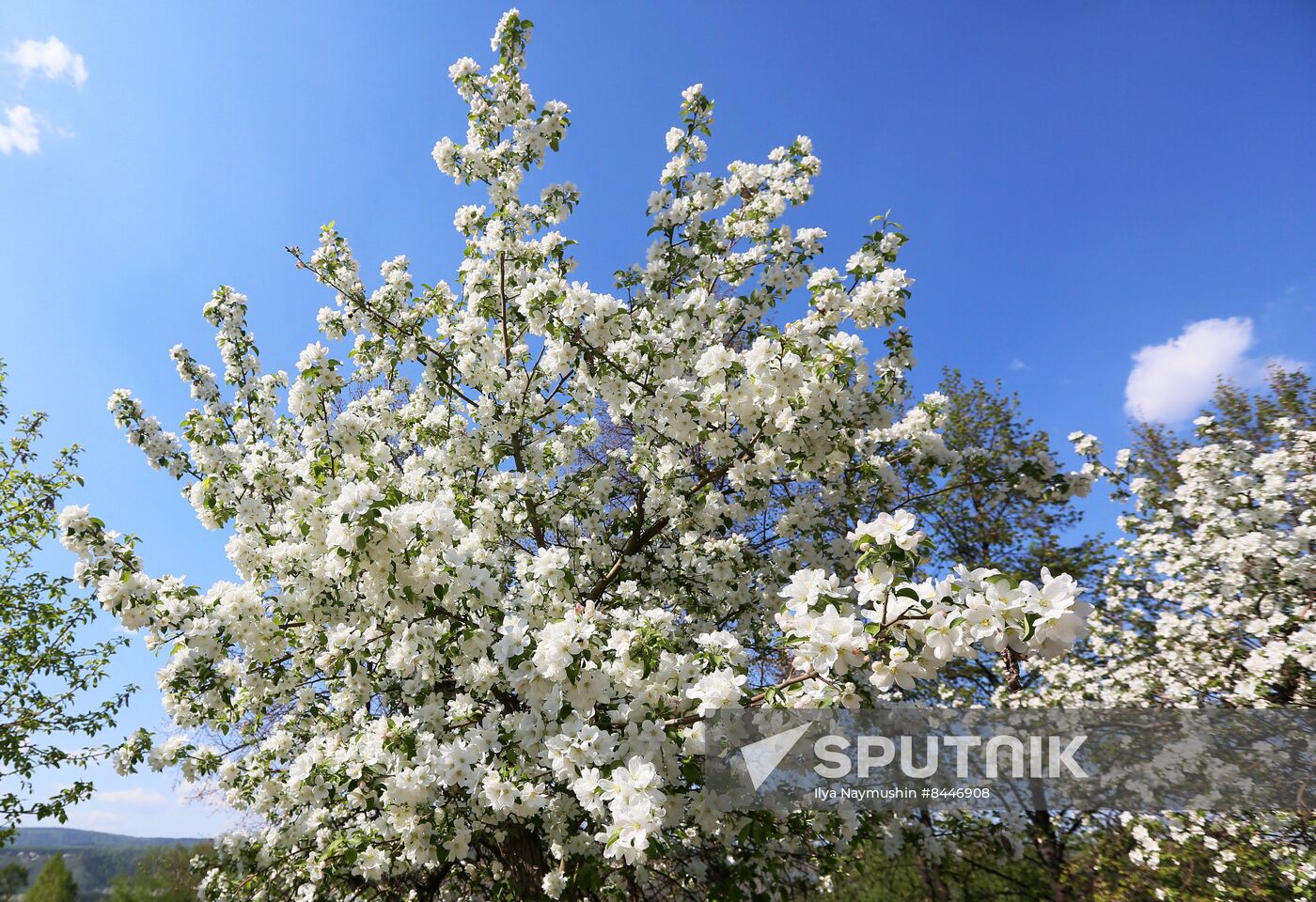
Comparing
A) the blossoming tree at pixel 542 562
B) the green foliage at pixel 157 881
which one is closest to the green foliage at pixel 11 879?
the green foliage at pixel 157 881

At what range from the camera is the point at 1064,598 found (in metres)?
2.31

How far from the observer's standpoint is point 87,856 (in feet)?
198

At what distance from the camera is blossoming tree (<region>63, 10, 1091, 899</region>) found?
10.3ft

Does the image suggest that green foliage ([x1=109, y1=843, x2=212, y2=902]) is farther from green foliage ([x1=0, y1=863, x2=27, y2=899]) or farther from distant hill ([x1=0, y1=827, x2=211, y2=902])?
green foliage ([x1=0, y1=863, x2=27, y2=899])

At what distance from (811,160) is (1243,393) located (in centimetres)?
1414

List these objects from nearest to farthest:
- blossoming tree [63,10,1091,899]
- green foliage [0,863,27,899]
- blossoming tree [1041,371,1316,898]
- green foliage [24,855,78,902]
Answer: blossoming tree [63,10,1091,899]
blossoming tree [1041,371,1316,898]
green foliage [0,863,27,899]
green foliage [24,855,78,902]

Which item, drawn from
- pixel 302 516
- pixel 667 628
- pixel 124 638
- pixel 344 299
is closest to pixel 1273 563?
pixel 667 628

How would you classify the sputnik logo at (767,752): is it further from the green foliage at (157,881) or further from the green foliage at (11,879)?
the green foliage at (11,879)

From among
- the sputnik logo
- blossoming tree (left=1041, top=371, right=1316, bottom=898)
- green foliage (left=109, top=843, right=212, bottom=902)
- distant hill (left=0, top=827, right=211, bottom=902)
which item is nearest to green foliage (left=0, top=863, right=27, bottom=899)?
distant hill (left=0, top=827, right=211, bottom=902)

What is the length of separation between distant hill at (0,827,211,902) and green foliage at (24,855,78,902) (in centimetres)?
85

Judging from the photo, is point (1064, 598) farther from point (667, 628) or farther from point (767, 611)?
point (767, 611)

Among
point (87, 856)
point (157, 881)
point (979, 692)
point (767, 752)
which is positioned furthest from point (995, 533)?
point (87, 856)

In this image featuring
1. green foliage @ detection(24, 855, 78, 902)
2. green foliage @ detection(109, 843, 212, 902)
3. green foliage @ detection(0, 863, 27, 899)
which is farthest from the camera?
green foliage @ detection(24, 855, 78, 902)

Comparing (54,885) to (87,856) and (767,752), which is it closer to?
(767,752)
